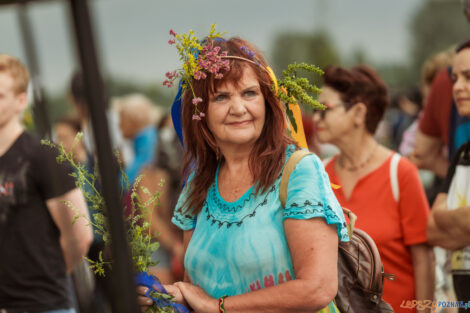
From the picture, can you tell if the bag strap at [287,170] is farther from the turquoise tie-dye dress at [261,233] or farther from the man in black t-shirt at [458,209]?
the man in black t-shirt at [458,209]

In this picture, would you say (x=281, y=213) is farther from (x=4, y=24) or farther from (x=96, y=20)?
(x=4, y=24)

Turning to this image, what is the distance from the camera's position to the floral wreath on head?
6.58ft

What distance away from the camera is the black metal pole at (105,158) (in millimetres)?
1115

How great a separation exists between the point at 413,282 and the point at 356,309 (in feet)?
3.01

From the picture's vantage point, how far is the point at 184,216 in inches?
87.7

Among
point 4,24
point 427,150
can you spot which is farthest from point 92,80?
point 427,150

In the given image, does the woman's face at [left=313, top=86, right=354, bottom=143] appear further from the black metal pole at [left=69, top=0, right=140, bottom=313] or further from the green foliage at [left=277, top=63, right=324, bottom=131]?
the black metal pole at [left=69, top=0, right=140, bottom=313]

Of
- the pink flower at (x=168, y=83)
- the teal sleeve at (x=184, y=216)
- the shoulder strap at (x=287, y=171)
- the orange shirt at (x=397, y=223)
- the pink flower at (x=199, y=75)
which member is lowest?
the orange shirt at (x=397, y=223)

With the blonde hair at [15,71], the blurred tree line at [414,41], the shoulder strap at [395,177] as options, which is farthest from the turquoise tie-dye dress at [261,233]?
the blurred tree line at [414,41]

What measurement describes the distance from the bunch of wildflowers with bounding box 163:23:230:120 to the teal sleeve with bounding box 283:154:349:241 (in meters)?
0.40

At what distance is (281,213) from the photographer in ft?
6.22

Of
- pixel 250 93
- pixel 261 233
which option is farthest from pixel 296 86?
pixel 261 233

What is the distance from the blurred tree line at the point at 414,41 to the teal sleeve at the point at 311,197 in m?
13.8

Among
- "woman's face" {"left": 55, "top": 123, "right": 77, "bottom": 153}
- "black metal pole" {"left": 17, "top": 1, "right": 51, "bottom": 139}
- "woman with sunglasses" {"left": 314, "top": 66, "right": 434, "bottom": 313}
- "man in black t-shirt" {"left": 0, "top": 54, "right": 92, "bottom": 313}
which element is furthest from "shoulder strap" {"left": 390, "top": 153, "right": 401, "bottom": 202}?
"woman's face" {"left": 55, "top": 123, "right": 77, "bottom": 153}
